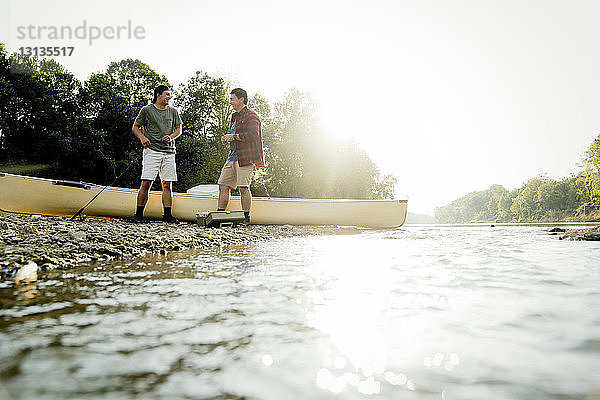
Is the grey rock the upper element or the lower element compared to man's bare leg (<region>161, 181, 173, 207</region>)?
lower

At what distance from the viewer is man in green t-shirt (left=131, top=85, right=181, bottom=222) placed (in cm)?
659

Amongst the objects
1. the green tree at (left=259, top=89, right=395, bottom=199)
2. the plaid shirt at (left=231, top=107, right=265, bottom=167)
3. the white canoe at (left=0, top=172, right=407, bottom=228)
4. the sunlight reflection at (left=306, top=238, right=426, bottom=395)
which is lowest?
the sunlight reflection at (left=306, top=238, right=426, bottom=395)

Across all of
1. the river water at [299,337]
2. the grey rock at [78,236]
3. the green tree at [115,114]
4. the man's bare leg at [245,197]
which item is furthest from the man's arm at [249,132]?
the green tree at [115,114]

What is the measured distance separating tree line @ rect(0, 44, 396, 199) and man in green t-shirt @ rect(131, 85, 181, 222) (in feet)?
54.2

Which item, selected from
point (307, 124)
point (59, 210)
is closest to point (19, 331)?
point (59, 210)

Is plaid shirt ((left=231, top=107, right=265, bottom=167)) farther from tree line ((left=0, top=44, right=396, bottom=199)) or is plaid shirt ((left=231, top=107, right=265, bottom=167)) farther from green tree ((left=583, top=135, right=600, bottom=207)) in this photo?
green tree ((left=583, top=135, right=600, bottom=207))

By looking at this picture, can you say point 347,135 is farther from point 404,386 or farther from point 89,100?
point 404,386

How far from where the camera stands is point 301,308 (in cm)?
165

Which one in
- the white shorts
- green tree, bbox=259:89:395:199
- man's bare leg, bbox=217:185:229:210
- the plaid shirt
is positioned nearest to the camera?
the white shorts

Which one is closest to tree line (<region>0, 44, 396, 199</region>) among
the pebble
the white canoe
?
the white canoe

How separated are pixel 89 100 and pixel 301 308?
27.6 m

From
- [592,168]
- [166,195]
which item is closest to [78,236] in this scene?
[166,195]

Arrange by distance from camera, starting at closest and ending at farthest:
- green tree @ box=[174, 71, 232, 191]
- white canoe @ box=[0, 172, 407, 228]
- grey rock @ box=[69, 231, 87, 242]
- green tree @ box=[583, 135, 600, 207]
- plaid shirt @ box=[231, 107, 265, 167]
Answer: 1. grey rock @ box=[69, 231, 87, 242]
2. plaid shirt @ box=[231, 107, 265, 167]
3. white canoe @ box=[0, 172, 407, 228]
4. green tree @ box=[174, 71, 232, 191]
5. green tree @ box=[583, 135, 600, 207]

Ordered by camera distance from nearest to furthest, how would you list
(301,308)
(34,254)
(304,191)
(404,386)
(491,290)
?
(404,386) < (301,308) < (491,290) < (34,254) < (304,191)
